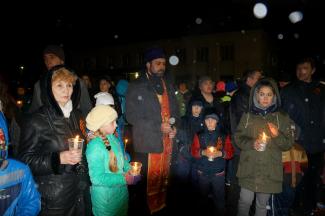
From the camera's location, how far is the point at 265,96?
452 cm

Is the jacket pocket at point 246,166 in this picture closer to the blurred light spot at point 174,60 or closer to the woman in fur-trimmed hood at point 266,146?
the woman in fur-trimmed hood at point 266,146

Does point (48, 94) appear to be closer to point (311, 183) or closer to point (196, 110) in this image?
point (196, 110)

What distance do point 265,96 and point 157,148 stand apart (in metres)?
1.92

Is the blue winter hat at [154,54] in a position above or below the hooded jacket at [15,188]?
above

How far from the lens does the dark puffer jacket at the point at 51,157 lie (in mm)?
2748

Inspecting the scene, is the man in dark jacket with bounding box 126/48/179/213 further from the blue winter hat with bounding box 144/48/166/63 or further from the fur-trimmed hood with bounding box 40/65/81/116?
the fur-trimmed hood with bounding box 40/65/81/116

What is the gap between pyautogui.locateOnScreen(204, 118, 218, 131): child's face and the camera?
5297mm

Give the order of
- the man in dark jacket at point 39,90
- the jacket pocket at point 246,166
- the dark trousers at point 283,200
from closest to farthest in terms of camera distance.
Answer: the man in dark jacket at point 39,90 → the jacket pocket at point 246,166 → the dark trousers at point 283,200

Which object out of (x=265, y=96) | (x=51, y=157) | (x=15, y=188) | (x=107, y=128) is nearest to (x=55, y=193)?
(x=51, y=157)

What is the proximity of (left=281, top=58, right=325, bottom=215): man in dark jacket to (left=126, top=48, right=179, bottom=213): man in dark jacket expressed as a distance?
2.39 metres

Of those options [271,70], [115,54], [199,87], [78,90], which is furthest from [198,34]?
[78,90]

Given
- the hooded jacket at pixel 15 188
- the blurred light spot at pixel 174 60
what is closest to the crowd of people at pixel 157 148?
the hooded jacket at pixel 15 188

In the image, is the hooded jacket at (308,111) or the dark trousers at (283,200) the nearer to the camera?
the dark trousers at (283,200)

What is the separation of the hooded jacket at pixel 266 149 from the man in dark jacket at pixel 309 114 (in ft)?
3.03
